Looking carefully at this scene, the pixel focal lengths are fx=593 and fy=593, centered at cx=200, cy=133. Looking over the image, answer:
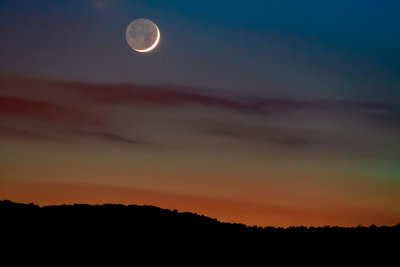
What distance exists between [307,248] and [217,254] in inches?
277

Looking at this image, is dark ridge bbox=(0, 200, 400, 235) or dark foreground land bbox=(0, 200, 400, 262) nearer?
dark foreground land bbox=(0, 200, 400, 262)

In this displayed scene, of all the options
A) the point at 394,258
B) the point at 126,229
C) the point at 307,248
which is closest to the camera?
the point at 394,258

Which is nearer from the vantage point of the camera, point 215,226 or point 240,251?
point 240,251

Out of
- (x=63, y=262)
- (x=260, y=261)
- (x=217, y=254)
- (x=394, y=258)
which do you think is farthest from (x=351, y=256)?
(x=63, y=262)

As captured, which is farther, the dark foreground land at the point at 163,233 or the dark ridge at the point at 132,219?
the dark ridge at the point at 132,219

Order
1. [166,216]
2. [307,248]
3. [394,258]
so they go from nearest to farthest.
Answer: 1. [394,258]
2. [307,248]
3. [166,216]

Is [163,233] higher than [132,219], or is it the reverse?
[132,219]

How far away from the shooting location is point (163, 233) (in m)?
48.7

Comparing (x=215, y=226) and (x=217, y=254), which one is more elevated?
(x=215, y=226)

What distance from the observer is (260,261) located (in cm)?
4341

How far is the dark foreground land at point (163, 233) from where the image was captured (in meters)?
45.9

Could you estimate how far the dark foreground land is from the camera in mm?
45906

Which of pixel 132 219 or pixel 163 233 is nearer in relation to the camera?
pixel 163 233

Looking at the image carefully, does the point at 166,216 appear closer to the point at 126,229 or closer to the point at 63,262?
the point at 126,229
